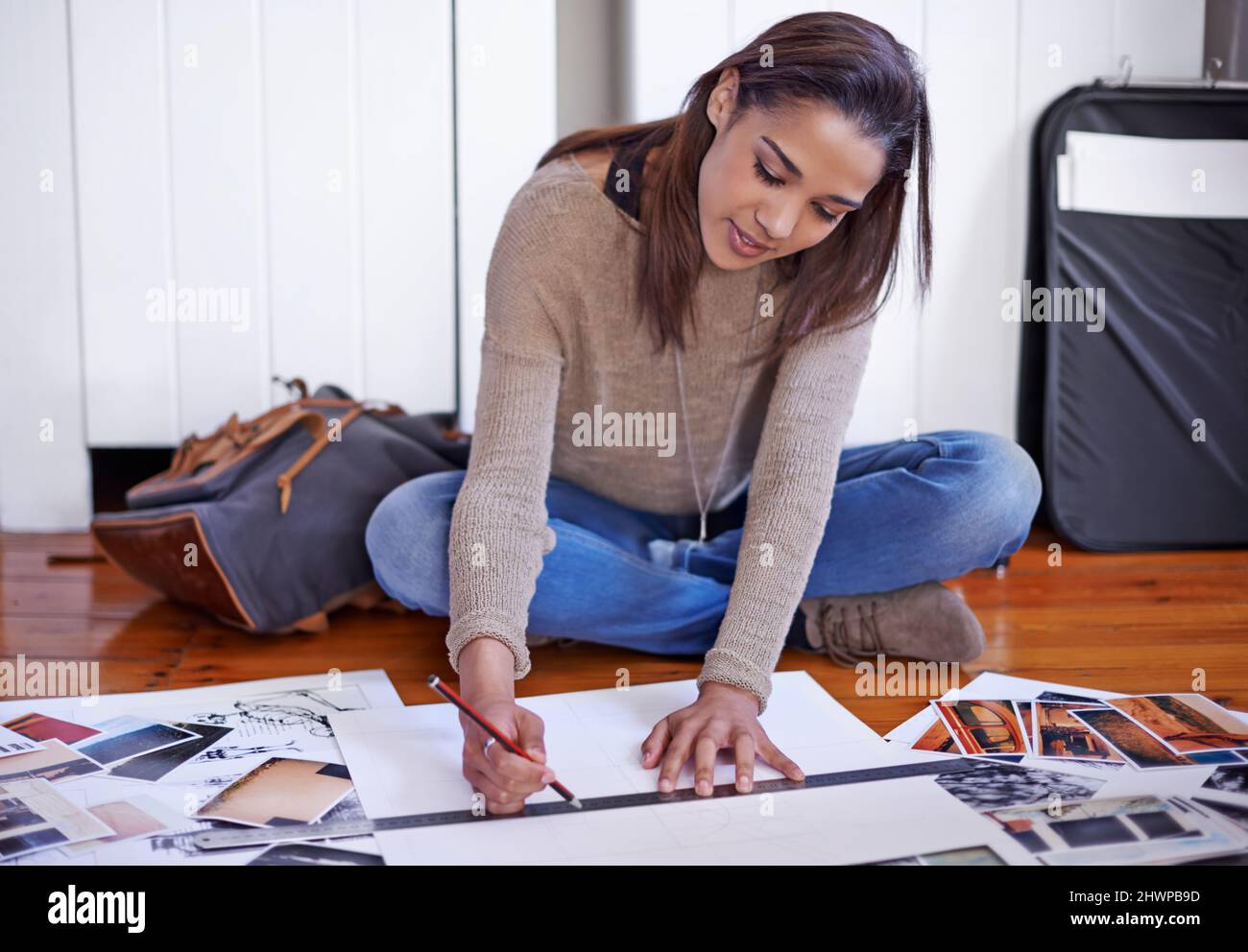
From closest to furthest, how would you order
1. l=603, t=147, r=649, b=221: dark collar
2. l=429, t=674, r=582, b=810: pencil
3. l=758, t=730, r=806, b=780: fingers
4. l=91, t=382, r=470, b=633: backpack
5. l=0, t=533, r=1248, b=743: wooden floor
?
l=429, t=674, r=582, b=810: pencil, l=758, t=730, r=806, b=780: fingers, l=603, t=147, r=649, b=221: dark collar, l=0, t=533, r=1248, b=743: wooden floor, l=91, t=382, r=470, b=633: backpack

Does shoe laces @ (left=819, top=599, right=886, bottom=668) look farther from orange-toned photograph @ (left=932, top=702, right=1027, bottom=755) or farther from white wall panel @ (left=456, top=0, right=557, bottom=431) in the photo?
white wall panel @ (left=456, top=0, right=557, bottom=431)

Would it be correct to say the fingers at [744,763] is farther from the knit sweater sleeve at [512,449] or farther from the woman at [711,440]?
the knit sweater sleeve at [512,449]

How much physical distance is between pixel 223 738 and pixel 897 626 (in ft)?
2.40

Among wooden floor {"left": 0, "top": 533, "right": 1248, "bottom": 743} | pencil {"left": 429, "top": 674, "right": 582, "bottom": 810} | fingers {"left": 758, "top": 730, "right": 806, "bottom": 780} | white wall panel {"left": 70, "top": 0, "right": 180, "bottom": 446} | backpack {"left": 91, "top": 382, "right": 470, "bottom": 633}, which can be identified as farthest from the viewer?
white wall panel {"left": 70, "top": 0, "right": 180, "bottom": 446}

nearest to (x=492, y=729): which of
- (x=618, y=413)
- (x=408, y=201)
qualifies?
(x=618, y=413)

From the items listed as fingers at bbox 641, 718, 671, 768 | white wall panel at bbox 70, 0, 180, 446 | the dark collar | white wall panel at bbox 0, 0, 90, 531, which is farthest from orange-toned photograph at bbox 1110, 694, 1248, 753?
white wall panel at bbox 0, 0, 90, 531

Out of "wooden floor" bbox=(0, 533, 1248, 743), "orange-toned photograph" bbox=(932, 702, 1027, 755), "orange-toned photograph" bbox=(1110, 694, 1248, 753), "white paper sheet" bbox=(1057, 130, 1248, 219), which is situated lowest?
"wooden floor" bbox=(0, 533, 1248, 743)

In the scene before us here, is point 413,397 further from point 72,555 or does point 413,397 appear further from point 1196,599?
point 1196,599

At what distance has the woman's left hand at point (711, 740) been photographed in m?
0.90

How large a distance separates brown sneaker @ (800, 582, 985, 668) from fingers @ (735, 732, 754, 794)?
41 cm

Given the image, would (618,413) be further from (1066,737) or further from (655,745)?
(1066,737)

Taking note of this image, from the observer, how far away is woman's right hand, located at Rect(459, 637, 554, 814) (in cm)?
84

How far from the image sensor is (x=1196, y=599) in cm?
157

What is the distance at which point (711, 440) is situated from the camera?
4.19 ft
